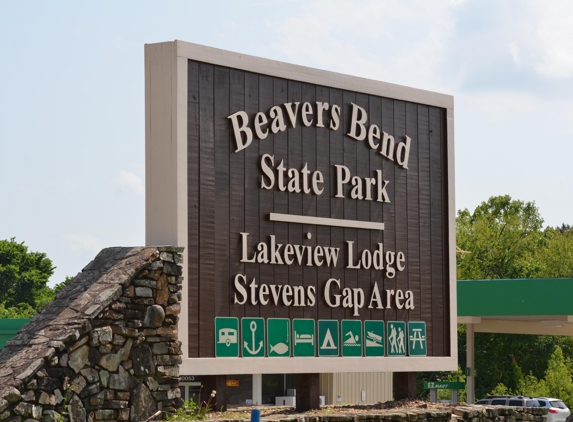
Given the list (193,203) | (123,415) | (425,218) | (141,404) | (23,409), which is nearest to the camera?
(23,409)

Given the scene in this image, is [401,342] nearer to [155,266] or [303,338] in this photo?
[303,338]

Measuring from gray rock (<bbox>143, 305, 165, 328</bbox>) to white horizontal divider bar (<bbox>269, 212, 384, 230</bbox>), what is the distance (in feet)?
7.52

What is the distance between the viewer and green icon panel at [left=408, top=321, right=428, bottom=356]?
15.4 m

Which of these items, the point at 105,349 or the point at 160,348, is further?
the point at 160,348

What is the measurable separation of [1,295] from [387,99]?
57635 mm

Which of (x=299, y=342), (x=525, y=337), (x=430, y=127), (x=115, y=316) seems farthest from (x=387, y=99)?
(x=525, y=337)

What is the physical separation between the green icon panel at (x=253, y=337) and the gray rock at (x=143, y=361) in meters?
1.51

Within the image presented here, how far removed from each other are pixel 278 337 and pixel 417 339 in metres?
2.90

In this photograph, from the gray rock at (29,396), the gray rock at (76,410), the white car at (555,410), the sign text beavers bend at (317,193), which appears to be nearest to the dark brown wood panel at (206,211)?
the sign text beavers bend at (317,193)

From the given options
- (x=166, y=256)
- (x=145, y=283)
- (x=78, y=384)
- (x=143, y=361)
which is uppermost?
(x=166, y=256)

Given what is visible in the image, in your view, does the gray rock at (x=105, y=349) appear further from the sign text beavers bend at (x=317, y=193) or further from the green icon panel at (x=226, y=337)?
the sign text beavers bend at (x=317, y=193)

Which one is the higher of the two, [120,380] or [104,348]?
[104,348]

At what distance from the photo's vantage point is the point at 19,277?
68438 millimetres

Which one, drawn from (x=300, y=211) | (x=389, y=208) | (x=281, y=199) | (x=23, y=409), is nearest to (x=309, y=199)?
(x=300, y=211)
